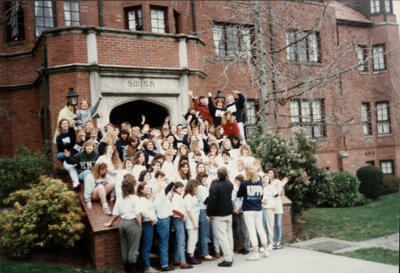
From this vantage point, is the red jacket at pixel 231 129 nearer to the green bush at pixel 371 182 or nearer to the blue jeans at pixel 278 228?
the blue jeans at pixel 278 228

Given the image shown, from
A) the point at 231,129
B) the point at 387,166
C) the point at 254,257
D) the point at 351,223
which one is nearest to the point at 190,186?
the point at 254,257

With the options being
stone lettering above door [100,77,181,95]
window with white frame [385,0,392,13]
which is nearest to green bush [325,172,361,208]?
stone lettering above door [100,77,181,95]

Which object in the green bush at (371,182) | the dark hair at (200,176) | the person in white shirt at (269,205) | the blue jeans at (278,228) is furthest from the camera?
the green bush at (371,182)

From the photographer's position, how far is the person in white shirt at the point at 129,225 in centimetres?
683

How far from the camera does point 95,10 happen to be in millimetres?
14852

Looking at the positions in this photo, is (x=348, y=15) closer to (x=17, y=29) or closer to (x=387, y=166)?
(x=387, y=166)

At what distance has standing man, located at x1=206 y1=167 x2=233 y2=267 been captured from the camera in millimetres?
7324

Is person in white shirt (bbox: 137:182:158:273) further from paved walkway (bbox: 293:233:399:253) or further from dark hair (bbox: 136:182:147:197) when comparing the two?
paved walkway (bbox: 293:233:399:253)

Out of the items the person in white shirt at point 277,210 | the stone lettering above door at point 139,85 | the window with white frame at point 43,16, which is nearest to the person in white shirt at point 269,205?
the person in white shirt at point 277,210

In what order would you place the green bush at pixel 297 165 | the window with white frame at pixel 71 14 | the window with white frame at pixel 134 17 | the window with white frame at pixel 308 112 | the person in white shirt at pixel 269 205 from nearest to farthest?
the person in white shirt at pixel 269 205, the green bush at pixel 297 165, the window with white frame at pixel 71 14, the window with white frame at pixel 134 17, the window with white frame at pixel 308 112

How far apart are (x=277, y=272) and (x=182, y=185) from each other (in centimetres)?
254

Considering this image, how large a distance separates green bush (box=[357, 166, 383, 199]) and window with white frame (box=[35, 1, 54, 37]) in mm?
16603

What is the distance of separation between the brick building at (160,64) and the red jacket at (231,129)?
1932 millimetres

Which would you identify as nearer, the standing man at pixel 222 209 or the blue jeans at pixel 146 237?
the blue jeans at pixel 146 237
